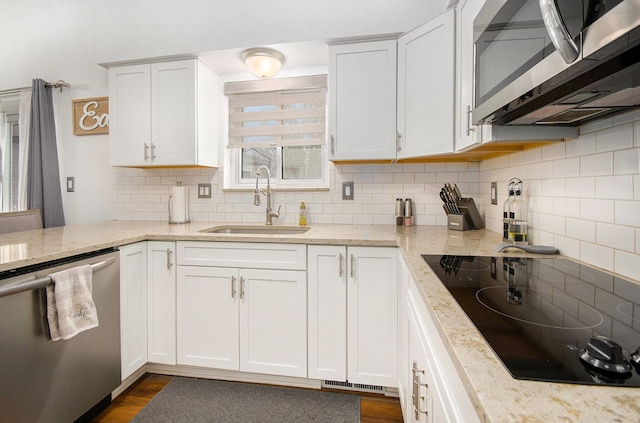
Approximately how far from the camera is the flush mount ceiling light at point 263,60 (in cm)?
215

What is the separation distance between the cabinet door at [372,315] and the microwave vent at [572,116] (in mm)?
870

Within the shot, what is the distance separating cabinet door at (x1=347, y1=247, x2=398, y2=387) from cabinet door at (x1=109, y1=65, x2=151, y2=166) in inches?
68.5

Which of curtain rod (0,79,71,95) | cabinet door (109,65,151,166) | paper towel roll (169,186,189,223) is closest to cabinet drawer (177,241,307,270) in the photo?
paper towel roll (169,186,189,223)

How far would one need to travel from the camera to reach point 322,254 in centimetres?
173

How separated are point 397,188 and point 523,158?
0.85 m

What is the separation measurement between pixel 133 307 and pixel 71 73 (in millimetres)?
2206

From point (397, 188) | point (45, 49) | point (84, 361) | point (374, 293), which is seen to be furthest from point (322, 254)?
point (45, 49)

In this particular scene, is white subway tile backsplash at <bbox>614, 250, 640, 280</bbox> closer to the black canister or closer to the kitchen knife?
the kitchen knife

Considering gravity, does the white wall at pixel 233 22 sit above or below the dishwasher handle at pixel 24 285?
above

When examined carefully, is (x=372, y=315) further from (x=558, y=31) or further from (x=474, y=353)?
(x=558, y=31)

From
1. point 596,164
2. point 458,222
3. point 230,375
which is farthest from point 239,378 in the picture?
point 596,164

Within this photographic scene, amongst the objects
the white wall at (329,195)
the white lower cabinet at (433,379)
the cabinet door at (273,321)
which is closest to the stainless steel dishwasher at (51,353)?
the cabinet door at (273,321)

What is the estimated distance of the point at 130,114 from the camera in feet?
7.64

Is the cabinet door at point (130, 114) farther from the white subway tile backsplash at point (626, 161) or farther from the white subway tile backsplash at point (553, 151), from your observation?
the white subway tile backsplash at point (626, 161)
